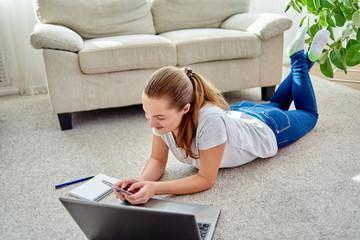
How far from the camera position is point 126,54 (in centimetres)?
192

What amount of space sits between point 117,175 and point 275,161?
0.71 m

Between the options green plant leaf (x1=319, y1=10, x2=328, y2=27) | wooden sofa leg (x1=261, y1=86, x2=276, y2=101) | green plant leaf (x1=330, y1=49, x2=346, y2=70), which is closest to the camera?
green plant leaf (x1=330, y1=49, x2=346, y2=70)

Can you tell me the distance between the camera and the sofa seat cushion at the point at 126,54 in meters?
1.88

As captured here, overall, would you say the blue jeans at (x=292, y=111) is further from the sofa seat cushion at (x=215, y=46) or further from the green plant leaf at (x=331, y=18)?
the sofa seat cushion at (x=215, y=46)

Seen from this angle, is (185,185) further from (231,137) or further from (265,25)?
(265,25)

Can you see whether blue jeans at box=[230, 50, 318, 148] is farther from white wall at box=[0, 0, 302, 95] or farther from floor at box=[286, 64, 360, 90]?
white wall at box=[0, 0, 302, 95]

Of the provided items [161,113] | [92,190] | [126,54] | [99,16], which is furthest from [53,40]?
[161,113]

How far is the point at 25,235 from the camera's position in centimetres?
110

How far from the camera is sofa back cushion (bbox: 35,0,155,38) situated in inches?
86.7

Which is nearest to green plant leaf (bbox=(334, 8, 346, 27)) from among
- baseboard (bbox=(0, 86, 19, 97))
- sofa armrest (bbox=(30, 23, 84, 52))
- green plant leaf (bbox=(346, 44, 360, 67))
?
Answer: green plant leaf (bbox=(346, 44, 360, 67))

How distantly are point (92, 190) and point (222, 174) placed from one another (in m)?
0.54

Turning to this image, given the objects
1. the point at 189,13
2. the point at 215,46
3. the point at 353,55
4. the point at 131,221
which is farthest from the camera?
the point at 189,13

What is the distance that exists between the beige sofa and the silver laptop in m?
1.18

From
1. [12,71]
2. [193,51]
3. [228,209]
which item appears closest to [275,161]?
[228,209]
